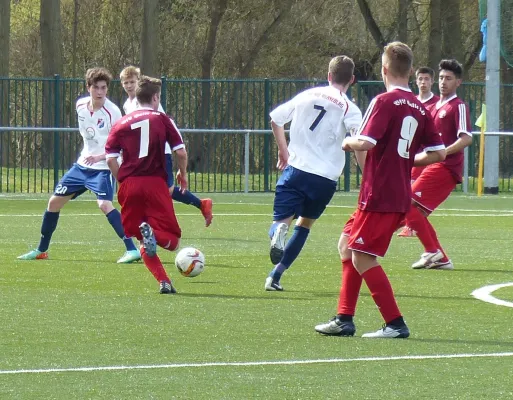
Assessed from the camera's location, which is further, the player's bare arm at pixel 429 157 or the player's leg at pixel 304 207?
the player's leg at pixel 304 207

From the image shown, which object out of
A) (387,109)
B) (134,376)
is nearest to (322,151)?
(387,109)

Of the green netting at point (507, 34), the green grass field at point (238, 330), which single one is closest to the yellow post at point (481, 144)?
the green netting at point (507, 34)

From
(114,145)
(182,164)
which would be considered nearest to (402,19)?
(182,164)

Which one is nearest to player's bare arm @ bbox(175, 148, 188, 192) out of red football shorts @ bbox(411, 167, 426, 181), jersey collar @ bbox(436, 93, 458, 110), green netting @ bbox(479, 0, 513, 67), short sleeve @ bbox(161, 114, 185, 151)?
short sleeve @ bbox(161, 114, 185, 151)

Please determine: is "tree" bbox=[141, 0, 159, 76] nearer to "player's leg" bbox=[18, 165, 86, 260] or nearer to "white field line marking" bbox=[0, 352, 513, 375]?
"player's leg" bbox=[18, 165, 86, 260]

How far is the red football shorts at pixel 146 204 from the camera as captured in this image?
1020cm

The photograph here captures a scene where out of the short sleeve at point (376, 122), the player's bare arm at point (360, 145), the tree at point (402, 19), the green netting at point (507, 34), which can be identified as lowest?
the player's bare arm at point (360, 145)

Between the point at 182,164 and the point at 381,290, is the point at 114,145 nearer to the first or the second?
the point at 182,164

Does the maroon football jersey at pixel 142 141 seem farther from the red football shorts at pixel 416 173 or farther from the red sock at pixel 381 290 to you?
the red football shorts at pixel 416 173

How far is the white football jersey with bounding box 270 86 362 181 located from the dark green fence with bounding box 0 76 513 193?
13744 millimetres

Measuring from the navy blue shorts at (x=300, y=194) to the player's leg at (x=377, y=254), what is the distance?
7.65 ft

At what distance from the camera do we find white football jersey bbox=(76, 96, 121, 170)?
12.9m

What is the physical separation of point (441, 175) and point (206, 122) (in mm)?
13514

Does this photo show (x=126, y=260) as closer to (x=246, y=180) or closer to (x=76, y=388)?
(x=76, y=388)
